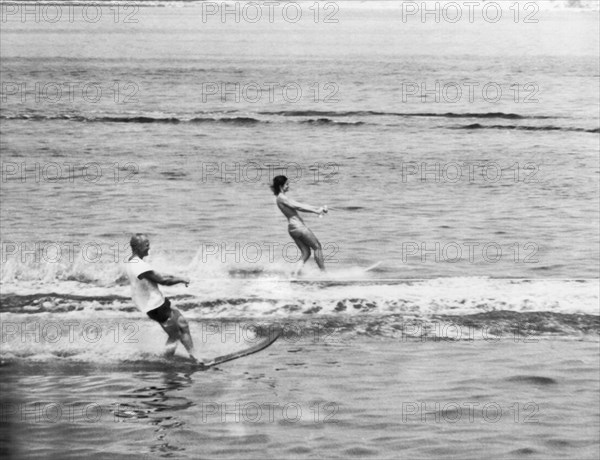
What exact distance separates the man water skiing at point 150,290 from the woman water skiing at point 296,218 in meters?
4.12

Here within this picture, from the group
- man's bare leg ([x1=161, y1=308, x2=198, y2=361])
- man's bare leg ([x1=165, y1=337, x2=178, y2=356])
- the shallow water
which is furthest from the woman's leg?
man's bare leg ([x1=161, y1=308, x2=198, y2=361])

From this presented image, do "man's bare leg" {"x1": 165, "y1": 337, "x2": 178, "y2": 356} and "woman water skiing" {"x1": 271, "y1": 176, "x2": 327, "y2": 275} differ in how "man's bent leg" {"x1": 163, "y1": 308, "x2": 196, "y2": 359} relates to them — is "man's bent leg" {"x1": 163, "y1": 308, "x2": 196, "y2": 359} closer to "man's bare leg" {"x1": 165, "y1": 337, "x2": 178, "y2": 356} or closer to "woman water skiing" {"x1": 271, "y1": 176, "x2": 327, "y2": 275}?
"man's bare leg" {"x1": 165, "y1": 337, "x2": 178, "y2": 356}

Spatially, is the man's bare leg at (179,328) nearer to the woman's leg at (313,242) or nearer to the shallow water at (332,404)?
the shallow water at (332,404)

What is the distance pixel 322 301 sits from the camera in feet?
46.5

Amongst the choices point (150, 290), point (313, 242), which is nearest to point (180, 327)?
point (150, 290)

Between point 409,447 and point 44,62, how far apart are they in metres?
43.5

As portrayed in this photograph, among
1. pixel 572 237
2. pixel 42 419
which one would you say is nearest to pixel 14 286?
pixel 42 419

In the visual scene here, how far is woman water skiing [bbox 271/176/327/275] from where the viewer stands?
49.5ft

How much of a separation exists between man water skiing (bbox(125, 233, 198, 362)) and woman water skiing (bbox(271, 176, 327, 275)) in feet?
13.5

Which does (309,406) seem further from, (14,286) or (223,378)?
(14,286)

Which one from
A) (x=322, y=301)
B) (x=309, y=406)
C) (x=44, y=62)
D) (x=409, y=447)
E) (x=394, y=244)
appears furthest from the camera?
(x=44, y=62)

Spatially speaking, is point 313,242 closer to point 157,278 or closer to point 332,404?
point 157,278

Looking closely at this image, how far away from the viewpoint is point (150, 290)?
36.2ft

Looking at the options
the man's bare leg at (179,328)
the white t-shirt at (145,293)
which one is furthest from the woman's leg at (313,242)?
the white t-shirt at (145,293)
